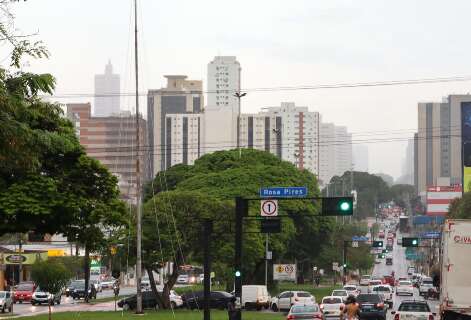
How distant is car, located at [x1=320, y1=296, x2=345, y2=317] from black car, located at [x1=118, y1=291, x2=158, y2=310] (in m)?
12.6

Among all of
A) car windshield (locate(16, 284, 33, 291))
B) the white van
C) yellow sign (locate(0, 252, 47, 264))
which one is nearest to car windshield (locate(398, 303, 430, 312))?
the white van

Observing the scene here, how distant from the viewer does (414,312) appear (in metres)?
41.8

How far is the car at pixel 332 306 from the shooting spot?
54.3 meters

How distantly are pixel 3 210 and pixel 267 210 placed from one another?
581 inches

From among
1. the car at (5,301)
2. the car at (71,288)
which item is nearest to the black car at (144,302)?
the car at (5,301)

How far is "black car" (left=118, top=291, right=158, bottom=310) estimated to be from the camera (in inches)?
2488

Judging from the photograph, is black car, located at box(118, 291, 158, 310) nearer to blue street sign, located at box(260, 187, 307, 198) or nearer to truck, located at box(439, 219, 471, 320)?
blue street sign, located at box(260, 187, 307, 198)

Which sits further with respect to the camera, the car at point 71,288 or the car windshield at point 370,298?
the car at point 71,288

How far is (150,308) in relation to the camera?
2522 inches

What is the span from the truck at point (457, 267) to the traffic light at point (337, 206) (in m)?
15.3

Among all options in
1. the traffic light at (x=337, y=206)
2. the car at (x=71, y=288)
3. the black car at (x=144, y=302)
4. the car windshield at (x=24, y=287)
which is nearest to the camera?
the traffic light at (x=337, y=206)

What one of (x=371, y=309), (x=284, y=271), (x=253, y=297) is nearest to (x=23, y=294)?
(x=284, y=271)

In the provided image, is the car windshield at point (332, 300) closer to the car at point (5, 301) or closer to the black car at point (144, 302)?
the black car at point (144, 302)

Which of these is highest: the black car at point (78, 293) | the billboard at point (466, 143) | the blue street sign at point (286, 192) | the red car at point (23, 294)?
the billboard at point (466, 143)
